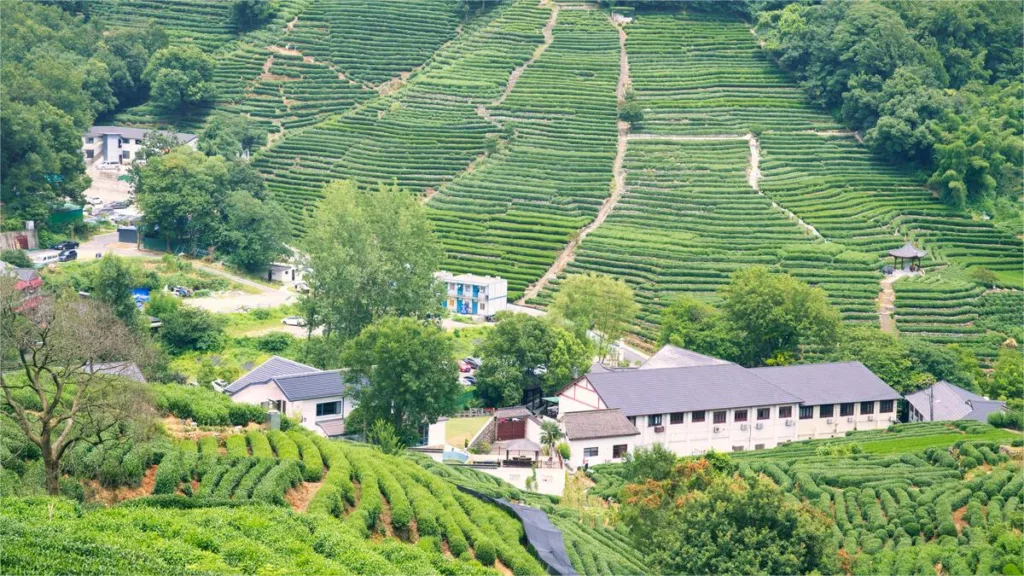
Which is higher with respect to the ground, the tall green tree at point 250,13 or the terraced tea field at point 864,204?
the tall green tree at point 250,13

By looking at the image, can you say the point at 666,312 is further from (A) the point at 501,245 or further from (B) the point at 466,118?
(B) the point at 466,118

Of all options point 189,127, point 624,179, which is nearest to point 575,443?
point 624,179

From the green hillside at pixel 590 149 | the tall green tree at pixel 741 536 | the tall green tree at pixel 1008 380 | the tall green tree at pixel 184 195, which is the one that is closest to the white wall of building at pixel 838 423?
the tall green tree at pixel 1008 380

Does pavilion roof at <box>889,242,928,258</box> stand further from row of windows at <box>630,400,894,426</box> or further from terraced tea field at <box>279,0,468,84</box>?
terraced tea field at <box>279,0,468,84</box>

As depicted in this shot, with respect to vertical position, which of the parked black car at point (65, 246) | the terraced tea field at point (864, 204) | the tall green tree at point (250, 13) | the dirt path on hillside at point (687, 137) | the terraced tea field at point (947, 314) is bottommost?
the parked black car at point (65, 246)

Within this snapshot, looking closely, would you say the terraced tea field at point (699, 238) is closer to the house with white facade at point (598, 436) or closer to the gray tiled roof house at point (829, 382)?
the gray tiled roof house at point (829, 382)

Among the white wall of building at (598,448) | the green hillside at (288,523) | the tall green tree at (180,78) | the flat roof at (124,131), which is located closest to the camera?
the green hillside at (288,523)

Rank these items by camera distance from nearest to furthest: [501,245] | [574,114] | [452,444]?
[452,444]
[501,245]
[574,114]
